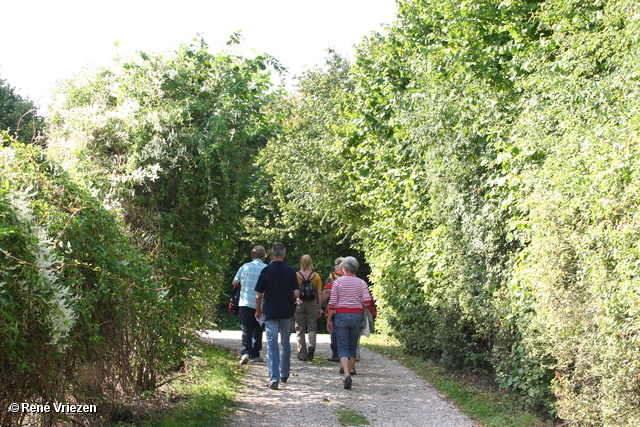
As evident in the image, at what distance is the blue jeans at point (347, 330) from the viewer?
8430 mm

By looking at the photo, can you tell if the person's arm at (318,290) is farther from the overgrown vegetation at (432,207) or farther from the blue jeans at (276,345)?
the blue jeans at (276,345)

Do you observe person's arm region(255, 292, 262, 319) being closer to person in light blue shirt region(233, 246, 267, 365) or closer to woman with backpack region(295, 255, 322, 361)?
person in light blue shirt region(233, 246, 267, 365)

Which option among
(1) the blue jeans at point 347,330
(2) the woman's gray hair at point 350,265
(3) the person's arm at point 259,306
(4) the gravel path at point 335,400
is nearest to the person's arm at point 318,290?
(4) the gravel path at point 335,400

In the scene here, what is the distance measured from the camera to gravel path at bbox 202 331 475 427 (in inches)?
263

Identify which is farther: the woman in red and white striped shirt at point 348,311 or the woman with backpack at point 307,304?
the woman with backpack at point 307,304

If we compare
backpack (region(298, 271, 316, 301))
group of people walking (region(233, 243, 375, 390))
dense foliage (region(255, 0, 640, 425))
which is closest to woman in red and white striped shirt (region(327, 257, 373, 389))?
group of people walking (region(233, 243, 375, 390))

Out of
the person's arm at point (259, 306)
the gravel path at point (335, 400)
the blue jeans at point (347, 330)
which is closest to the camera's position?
the gravel path at point (335, 400)

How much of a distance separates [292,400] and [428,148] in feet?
14.9

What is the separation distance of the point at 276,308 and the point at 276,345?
50cm

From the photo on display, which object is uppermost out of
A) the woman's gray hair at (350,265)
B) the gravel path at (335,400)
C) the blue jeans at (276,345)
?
the woman's gray hair at (350,265)

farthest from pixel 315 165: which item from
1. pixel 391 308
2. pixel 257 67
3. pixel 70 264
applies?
pixel 70 264

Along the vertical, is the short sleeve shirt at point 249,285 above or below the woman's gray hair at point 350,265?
below

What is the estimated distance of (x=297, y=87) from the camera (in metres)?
32.4

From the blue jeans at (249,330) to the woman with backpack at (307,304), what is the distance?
0.77 meters
